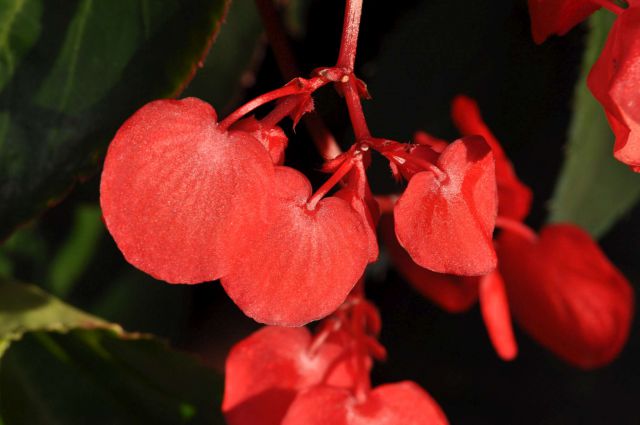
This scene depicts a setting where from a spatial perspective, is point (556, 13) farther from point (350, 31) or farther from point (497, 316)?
point (497, 316)

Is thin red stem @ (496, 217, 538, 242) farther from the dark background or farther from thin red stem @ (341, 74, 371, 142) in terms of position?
thin red stem @ (341, 74, 371, 142)

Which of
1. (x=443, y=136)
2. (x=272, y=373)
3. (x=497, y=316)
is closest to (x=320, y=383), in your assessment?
(x=272, y=373)

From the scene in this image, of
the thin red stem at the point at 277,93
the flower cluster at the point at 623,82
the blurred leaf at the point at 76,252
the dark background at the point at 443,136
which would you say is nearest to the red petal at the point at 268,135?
the thin red stem at the point at 277,93

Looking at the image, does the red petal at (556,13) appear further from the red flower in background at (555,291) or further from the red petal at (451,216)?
the red flower in background at (555,291)

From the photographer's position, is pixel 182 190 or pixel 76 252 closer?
pixel 182 190

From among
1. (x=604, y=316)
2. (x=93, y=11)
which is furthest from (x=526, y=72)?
(x=93, y=11)

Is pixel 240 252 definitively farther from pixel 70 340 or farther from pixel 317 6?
pixel 317 6

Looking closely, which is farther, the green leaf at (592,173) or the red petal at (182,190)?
the green leaf at (592,173)
